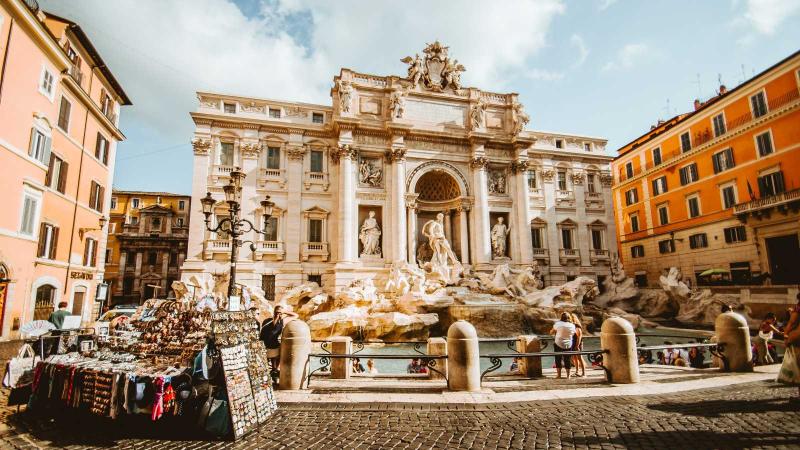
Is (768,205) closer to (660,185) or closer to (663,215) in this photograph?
(663,215)

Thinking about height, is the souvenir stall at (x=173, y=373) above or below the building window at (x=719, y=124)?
below

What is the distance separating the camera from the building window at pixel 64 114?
15258 millimetres

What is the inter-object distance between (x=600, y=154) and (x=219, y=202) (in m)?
28.2

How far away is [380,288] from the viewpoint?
816 inches

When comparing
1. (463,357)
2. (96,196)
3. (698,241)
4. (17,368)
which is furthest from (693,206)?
(96,196)

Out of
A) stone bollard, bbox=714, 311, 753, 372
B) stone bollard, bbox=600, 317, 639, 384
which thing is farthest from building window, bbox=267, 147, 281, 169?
stone bollard, bbox=714, 311, 753, 372

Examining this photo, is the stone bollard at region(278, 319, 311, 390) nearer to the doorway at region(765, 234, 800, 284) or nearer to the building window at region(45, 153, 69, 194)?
the building window at region(45, 153, 69, 194)

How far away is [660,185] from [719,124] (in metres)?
5.98

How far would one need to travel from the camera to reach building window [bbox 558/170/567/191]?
2867 centimetres

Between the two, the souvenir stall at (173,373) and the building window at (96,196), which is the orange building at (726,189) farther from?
the building window at (96,196)

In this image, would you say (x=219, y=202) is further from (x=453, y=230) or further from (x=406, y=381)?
(x=406, y=381)

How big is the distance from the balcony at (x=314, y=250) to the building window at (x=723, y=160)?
1043 inches

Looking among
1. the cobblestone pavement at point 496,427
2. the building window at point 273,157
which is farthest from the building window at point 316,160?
the cobblestone pavement at point 496,427

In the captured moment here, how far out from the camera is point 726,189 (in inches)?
948
